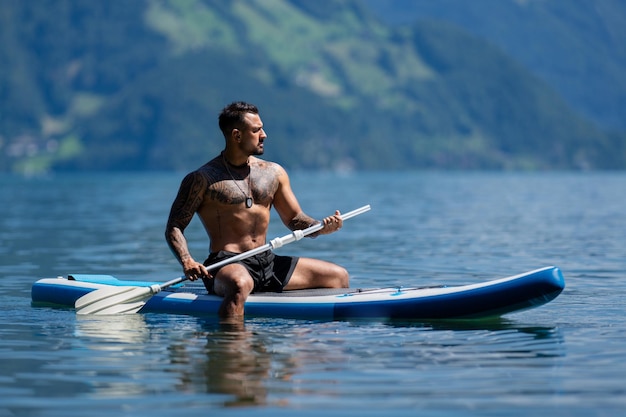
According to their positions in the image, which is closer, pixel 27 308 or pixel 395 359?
pixel 395 359

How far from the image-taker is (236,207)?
43.8 feet

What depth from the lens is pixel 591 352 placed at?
36.8 feet

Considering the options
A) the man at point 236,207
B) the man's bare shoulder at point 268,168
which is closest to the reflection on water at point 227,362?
the man at point 236,207

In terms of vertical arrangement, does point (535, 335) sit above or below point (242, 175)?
below

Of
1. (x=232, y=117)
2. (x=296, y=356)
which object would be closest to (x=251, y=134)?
(x=232, y=117)

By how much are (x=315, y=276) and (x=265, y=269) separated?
2.38 feet

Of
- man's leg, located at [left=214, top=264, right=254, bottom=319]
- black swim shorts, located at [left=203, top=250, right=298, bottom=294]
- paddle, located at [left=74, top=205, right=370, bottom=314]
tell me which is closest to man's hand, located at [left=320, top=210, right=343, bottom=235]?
paddle, located at [left=74, top=205, right=370, bottom=314]

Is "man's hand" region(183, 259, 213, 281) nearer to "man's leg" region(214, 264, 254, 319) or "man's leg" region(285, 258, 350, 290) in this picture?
"man's leg" region(214, 264, 254, 319)

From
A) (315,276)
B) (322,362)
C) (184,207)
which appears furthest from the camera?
(315,276)

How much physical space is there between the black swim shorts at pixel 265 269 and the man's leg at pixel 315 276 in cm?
8

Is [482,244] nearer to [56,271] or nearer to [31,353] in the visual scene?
[56,271]

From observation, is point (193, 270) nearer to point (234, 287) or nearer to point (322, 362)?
point (234, 287)

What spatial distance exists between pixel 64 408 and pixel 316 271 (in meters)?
5.54

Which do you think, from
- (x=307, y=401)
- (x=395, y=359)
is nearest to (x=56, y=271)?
(x=395, y=359)
